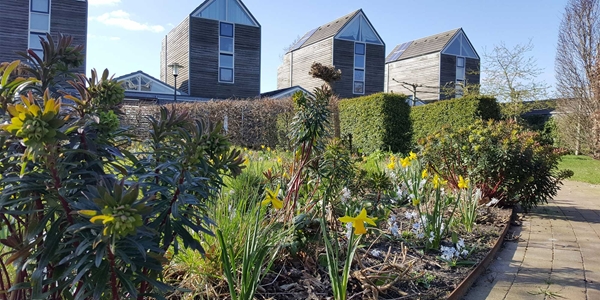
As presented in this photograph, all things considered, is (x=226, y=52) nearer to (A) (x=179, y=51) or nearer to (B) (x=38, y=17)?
(A) (x=179, y=51)

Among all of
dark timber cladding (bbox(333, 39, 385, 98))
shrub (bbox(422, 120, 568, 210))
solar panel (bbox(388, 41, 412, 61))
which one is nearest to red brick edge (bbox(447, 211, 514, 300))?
shrub (bbox(422, 120, 568, 210))

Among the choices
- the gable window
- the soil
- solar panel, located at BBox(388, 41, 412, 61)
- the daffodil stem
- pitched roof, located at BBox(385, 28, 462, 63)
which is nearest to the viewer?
the daffodil stem

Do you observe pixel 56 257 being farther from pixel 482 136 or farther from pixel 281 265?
pixel 482 136

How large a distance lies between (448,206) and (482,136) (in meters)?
1.31

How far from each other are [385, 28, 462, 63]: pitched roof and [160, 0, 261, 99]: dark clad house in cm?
1550

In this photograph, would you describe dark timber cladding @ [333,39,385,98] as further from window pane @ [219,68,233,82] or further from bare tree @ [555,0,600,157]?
bare tree @ [555,0,600,157]

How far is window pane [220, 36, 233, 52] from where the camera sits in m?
26.6

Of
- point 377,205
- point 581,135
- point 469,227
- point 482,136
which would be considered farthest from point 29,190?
point 581,135

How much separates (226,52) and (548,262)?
82.9 feet

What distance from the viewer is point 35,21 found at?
21672mm

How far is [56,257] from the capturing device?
1.36 metres

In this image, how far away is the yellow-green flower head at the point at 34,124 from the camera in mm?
1095

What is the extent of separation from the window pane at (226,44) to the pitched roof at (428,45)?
17.3 m

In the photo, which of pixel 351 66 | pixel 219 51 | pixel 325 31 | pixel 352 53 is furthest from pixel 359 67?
pixel 219 51
